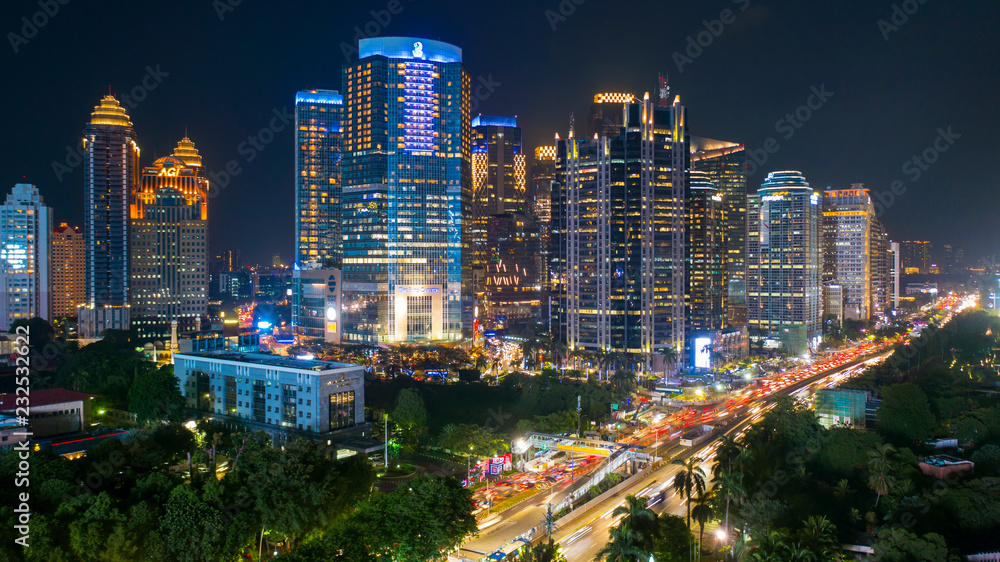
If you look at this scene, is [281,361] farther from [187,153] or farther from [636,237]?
[187,153]

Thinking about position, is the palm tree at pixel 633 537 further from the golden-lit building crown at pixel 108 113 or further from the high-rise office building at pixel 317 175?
the golden-lit building crown at pixel 108 113

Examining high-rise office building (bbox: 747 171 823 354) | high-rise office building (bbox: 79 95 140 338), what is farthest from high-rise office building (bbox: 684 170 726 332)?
high-rise office building (bbox: 79 95 140 338)

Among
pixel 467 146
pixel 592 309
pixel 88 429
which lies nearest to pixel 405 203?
pixel 467 146

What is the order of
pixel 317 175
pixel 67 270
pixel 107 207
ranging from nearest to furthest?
pixel 107 207
pixel 67 270
pixel 317 175

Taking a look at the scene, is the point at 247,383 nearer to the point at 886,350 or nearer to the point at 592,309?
the point at 592,309

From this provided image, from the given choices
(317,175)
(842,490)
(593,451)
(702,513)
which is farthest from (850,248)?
(702,513)

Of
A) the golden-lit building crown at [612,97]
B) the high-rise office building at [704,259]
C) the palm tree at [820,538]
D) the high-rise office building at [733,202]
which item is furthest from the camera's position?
the high-rise office building at [733,202]

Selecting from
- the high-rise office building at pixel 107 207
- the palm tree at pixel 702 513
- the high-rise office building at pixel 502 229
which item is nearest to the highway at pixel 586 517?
the palm tree at pixel 702 513
